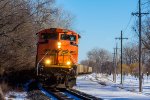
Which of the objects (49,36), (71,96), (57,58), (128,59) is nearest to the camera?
(71,96)

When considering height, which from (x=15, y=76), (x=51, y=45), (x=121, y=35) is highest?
(x=121, y=35)

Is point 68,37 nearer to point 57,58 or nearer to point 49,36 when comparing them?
point 49,36

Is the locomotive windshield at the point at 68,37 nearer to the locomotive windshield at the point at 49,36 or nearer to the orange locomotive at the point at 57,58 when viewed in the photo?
the orange locomotive at the point at 57,58

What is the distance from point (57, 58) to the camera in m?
25.0

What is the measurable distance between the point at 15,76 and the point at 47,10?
923cm

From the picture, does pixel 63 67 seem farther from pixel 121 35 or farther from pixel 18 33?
pixel 121 35

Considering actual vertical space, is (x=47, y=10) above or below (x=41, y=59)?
above

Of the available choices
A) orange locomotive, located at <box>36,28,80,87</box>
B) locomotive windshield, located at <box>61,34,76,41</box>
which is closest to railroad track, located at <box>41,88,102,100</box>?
orange locomotive, located at <box>36,28,80,87</box>

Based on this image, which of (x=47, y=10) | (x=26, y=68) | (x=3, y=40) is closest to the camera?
(x=3, y=40)

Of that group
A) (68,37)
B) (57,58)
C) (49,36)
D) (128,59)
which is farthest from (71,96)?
(128,59)

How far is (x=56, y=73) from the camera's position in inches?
968

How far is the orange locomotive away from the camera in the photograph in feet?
80.7

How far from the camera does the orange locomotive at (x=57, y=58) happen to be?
24.6 meters

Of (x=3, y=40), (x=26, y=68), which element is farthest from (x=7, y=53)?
(x=26, y=68)
